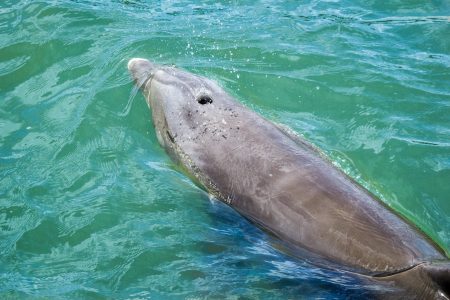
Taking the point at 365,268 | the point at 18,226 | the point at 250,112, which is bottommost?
the point at 18,226

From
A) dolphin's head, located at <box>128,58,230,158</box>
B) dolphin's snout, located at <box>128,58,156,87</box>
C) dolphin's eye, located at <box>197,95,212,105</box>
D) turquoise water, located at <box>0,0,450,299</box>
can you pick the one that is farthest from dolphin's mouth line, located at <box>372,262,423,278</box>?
dolphin's snout, located at <box>128,58,156,87</box>

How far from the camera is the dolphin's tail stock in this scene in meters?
3.58

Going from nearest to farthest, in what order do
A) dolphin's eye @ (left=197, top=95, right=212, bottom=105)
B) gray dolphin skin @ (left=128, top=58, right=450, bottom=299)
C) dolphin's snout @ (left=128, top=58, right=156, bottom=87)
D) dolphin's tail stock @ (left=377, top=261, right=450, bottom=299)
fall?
dolphin's tail stock @ (left=377, top=261, right=450, bottom=299) → gray dolphin skin @ (left=128, top=58, right=450, bottom=299) → dolphin's eye @ (left=197, top=95, right=212, bottom=105) → dolphin's snout @ (left=128, top=58, right=156, bottom=87)

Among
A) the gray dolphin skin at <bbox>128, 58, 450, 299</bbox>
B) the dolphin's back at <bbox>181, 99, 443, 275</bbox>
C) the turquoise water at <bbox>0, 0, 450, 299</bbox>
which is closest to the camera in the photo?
the gray dolphin skin at <bbox>128, 58, 450, 299</bbox>

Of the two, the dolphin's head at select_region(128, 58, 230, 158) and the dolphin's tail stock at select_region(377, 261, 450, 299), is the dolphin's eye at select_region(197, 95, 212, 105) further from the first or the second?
the dolphin's tail stock at select_region(377, 261, 450, 299)

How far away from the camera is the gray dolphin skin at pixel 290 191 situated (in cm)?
395

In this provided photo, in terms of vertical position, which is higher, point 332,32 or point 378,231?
point 332,32

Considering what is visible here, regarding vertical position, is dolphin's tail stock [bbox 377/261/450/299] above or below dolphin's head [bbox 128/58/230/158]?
below

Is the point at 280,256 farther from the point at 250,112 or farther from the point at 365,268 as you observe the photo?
the point at 250,112

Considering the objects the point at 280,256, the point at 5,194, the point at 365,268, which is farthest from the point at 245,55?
the point at 365,268

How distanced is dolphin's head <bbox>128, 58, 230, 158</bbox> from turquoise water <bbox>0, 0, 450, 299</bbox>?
227 millimetres

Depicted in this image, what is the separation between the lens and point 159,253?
537cm

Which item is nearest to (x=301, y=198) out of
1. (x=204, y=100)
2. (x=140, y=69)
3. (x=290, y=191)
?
(x=290, y=191)

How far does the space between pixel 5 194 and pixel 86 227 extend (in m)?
1.11
